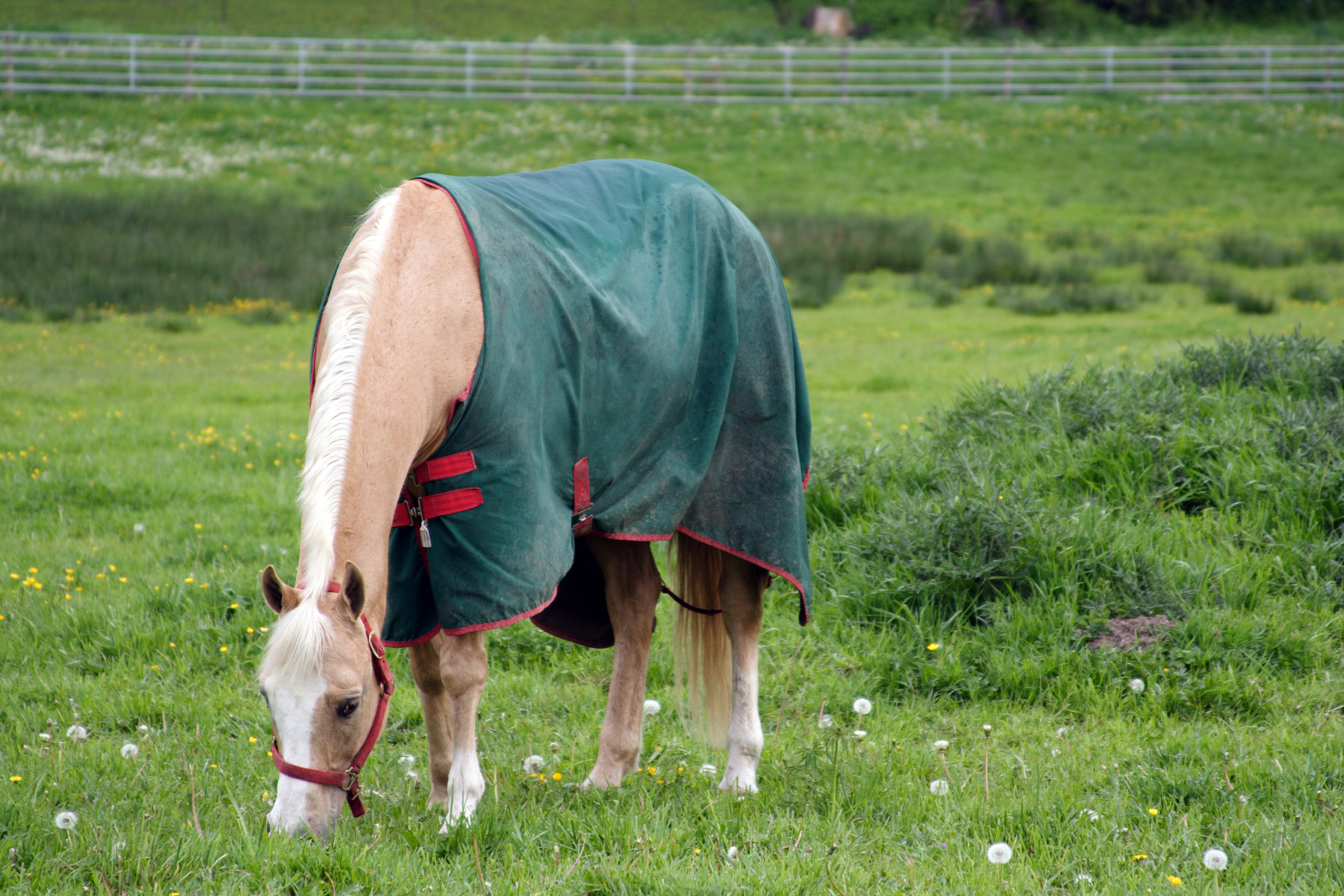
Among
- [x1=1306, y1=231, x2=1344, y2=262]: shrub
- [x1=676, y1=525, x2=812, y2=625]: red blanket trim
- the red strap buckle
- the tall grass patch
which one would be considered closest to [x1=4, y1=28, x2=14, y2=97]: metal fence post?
the tall grass patch

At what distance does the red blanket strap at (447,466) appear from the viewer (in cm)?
289

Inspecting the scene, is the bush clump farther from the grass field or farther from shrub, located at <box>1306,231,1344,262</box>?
shrub, located at <box>1306,231,1344,262</box>

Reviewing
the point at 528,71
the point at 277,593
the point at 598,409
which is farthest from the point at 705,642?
the point at 528,71

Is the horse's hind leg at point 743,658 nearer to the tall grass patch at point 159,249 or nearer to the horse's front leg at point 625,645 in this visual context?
the horse's front leg at point 625,645

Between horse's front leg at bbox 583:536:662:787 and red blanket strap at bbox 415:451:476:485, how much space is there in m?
0.89

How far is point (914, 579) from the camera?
4.71m

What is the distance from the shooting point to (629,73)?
28.5m

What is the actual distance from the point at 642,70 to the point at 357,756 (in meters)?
30.3

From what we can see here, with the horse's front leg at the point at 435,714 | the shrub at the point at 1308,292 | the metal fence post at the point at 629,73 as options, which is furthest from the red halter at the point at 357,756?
the metal fence post at the point at 629,73

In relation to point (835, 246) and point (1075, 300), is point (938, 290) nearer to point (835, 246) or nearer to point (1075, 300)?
point (1075, 300)

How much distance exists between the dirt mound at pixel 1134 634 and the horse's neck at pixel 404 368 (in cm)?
287

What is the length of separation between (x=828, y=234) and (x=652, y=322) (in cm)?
1438

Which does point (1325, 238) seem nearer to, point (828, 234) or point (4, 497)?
point (828, 234)

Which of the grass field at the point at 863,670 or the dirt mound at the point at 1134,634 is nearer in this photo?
the grass field at the point at 863,670
